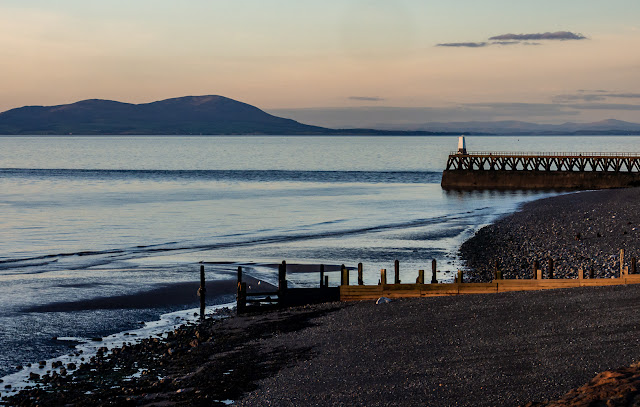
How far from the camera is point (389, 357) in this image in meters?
14.5

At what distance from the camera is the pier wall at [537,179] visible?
77125 millimetres

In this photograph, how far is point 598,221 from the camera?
40000mm

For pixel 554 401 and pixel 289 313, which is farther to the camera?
pixel 289 313

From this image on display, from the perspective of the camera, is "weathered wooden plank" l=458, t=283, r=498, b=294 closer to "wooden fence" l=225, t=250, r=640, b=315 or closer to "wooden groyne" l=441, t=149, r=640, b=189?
"wooden fence" l=225, t=250, r=640, b=315

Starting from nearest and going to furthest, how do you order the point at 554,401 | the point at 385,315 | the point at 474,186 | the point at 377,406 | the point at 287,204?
the point at 554,401
the point at 377,406
the point at 385,315
the point at 287,204
the point at 474,186

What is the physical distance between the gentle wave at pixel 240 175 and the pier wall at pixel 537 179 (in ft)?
49.9

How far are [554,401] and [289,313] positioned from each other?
12.3 meters

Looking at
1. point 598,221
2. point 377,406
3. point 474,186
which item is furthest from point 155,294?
point 474,186

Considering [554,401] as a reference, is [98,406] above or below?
below

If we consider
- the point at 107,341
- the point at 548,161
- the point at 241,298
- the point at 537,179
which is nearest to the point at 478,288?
the point at 241,298

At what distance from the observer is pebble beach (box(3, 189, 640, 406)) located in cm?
1196

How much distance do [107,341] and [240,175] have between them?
328 feet

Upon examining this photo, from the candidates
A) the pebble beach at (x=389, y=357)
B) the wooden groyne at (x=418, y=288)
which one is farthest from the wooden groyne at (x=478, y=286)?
the pebble beach at (x=389, y=357)

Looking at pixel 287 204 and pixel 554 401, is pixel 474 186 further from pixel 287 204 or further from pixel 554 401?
pixel 554 401
